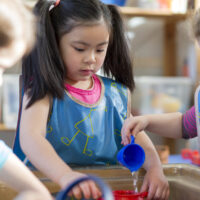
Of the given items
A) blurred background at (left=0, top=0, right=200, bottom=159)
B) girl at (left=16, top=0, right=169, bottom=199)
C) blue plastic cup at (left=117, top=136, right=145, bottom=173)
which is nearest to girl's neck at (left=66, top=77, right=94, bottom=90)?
girl at (left=16, top=0, right=169, bottom=199)

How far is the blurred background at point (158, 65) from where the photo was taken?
195 centimetres

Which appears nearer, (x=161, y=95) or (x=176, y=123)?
(x=176, y=123)

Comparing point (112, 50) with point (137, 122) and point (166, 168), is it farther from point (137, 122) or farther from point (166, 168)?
point (166, 168)

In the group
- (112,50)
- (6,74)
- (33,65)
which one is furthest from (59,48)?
(6,74)

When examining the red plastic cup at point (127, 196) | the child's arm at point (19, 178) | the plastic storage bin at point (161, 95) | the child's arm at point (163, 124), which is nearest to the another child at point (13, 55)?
the child's arm at point (19, 178)

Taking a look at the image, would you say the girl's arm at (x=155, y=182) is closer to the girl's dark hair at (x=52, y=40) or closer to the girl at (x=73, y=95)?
the girl at (x=73, y=95)

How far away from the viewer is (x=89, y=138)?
0.88 metres

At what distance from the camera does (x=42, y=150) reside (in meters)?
0.72

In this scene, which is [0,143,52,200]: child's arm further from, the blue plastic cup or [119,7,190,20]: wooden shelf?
[119,7,190,20]: wooden shelf

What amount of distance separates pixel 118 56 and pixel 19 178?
20.5 inches

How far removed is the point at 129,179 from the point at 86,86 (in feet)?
0.86

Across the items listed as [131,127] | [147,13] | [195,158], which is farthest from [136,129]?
[147,13]

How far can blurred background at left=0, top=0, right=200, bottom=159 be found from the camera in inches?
76.6

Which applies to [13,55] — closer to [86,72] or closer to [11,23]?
[11,23]
